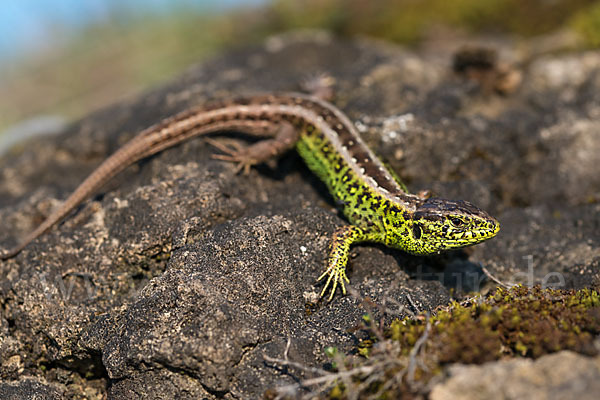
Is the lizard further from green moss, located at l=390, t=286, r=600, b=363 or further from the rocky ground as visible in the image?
green moss, located at l=390, t=286, r=600, b=363

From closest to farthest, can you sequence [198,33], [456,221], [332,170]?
[456,221] → [332,170] → [198,33]

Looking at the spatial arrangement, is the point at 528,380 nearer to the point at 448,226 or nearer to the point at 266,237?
the point at 448,226

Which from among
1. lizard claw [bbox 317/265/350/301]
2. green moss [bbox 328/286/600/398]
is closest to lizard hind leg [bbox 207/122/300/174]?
lizard claw [bbox 317/265/350/301]

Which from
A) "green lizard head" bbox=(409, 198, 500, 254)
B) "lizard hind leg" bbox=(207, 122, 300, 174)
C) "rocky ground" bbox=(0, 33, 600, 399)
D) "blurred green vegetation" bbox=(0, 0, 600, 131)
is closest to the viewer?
"rocky ground" bbox=(0, 33, 600, 399)

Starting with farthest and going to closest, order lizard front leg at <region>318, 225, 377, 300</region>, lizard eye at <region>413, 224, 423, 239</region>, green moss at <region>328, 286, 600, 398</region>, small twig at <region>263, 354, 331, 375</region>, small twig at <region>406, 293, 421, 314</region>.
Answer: lizard eye at <region>413, 224, 423, 239</region>, lizard front leg at <region>318, 225, 377, 300</region>, small twig at <region>406, 293, 421, 314</region>, small twig at <region>263, 354, 331, 375</region>, green moss at <region>328, 286, 600, 398</region>

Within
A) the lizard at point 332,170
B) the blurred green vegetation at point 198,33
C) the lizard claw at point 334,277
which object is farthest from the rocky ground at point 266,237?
the blurred green vegetation at point 198,33

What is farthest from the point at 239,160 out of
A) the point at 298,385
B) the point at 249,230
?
the point at 298,385

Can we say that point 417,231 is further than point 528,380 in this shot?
Yes

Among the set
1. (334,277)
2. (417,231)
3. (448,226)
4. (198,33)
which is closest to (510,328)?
(448,226)
